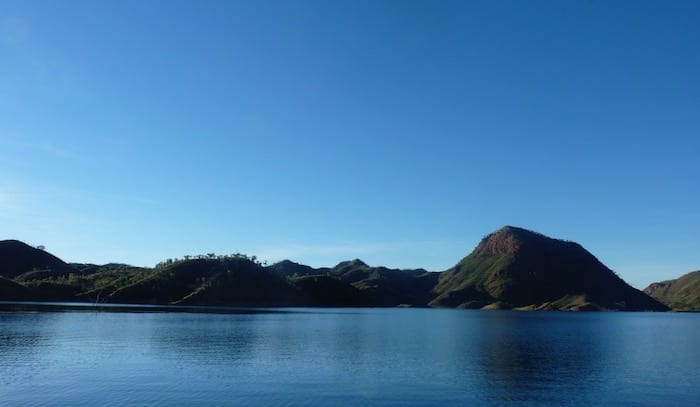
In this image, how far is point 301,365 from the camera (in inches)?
2857

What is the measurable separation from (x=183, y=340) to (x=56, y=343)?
21.7 metres

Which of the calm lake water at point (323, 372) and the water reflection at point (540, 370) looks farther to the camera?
the water reflection at point (540, 370)

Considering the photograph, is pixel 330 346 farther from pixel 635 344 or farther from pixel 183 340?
pixel 635 344

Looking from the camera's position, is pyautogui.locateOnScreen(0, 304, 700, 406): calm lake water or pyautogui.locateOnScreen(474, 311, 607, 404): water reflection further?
pyautogui.locateOnScreen(474, 311, 607, 404): water reflection

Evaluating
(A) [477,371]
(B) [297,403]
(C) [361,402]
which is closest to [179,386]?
(B) [297,403]

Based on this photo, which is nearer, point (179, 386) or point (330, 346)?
point (179, 386)

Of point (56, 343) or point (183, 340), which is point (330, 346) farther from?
point (56, 343)

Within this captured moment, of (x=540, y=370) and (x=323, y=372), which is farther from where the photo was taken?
(x=540, y=370)

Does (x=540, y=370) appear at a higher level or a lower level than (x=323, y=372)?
higher

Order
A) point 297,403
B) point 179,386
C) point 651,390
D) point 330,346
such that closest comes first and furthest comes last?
1. point 297,403
2. point 179,386
3. point 651,390
4. point 330,346

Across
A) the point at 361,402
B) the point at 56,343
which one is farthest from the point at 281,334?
the point at 361,402

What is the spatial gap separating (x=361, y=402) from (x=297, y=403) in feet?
19.1

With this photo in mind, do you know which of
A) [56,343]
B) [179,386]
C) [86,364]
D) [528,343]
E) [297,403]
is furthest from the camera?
[528,343]

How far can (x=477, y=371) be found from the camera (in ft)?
235
